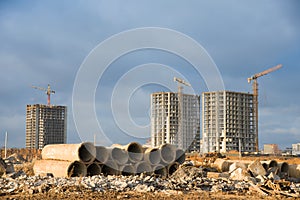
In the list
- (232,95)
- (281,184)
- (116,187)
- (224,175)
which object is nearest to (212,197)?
(116,187)

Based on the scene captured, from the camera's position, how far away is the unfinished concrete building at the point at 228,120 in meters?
71.2

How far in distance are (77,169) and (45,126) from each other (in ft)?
214

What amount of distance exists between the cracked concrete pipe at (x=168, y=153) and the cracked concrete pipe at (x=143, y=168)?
0.75 metres

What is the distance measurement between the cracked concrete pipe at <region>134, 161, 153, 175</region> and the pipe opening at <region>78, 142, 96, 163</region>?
167 centimetres

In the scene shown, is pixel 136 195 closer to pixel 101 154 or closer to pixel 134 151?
pixel 101 154

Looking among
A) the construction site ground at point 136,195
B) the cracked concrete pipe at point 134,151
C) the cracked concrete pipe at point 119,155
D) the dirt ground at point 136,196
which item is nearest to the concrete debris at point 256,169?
the construction site ground at point 136,195

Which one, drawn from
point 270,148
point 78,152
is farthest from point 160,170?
point 270,148

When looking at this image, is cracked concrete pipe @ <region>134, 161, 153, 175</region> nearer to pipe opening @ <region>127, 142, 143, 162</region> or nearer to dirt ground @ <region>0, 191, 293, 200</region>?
pipe opening @ <region>127, 142, 143, 162</region>

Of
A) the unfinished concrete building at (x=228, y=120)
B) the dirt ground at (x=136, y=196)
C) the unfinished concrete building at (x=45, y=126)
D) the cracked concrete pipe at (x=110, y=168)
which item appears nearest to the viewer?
the dirt ground at (x=136, y=196)

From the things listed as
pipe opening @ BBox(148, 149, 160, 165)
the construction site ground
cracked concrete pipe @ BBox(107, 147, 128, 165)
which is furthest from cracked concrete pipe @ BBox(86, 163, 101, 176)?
the construction site ground

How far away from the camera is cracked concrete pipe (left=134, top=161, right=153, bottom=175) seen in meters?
13.3

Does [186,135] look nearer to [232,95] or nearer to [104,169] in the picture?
[232,95]

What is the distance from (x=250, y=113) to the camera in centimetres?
7519

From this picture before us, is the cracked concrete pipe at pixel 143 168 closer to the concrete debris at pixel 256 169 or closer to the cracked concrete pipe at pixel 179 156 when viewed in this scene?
the cracked concrete pipe at pixel 179 156
